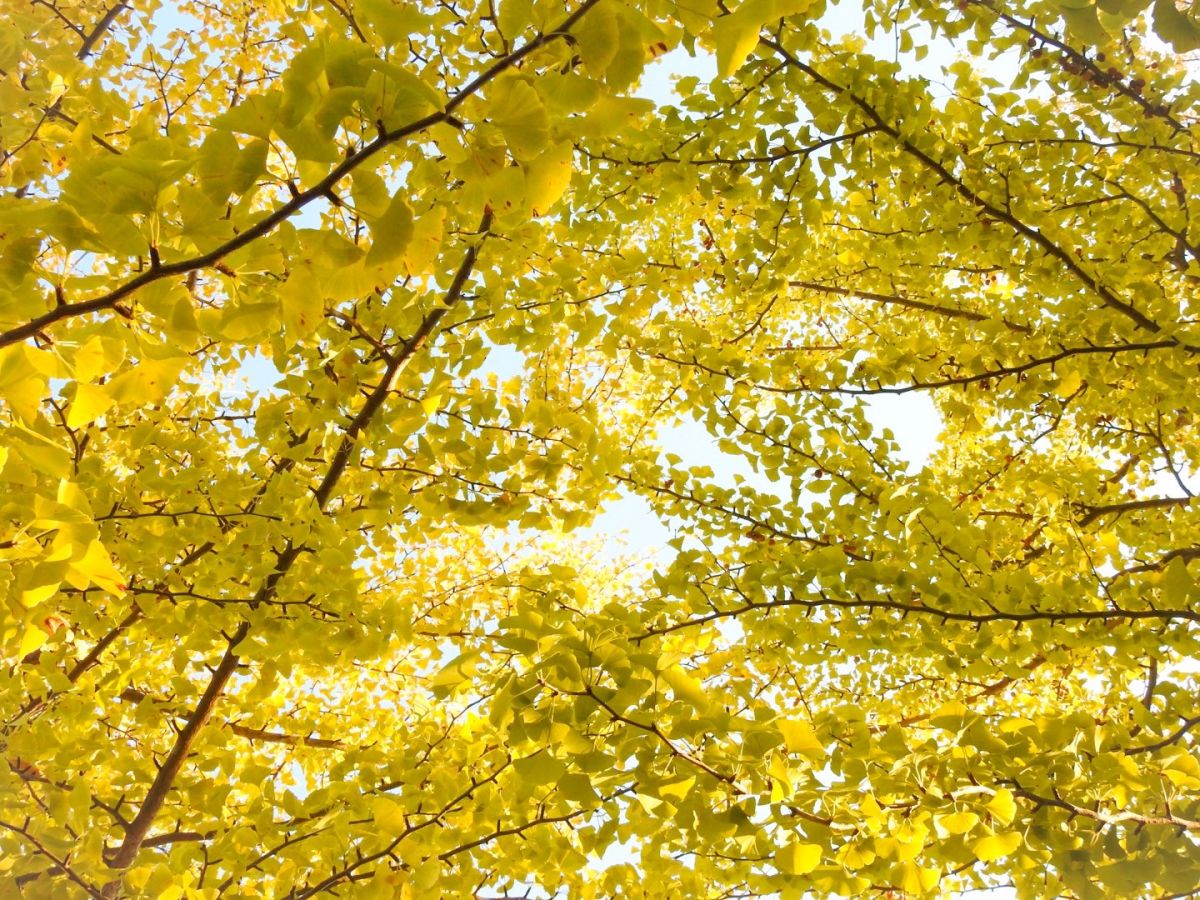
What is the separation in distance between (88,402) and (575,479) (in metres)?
1.70

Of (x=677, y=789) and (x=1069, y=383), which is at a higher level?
(x=1069, y=383)

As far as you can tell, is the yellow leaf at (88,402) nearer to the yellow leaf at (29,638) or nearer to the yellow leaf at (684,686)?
the yellow leaf at (29,638)

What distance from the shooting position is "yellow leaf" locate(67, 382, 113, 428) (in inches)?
40.8

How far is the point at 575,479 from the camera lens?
260 cm

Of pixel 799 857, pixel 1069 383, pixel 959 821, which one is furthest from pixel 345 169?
pixel 1069 383

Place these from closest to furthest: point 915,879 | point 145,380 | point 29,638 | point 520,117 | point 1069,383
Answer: point 520,117
point 145,380
point 29,638
point 915,879
point 1069,383

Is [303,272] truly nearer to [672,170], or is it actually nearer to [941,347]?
[672,170]

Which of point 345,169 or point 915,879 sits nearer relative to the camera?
point 345,169

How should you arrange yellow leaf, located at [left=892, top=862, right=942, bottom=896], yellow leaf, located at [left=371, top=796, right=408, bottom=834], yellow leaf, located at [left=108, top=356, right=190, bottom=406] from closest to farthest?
yellow leaf, located at [left=108, top=356, right=190, bottom=406], yellow leaf, located at [left=892, top=862, right=942, bottom=896], yellow leaf, located at [left=371, top=796, right=408, bottom=834]

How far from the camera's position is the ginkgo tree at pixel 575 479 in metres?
1.00

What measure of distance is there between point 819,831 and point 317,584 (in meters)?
1.74

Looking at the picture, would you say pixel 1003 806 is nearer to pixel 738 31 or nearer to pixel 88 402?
pixel 738 31

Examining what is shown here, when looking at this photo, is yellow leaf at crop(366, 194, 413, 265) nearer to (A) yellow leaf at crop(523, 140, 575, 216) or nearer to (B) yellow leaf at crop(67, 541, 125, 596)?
(A) yellow leaf at crop(523, 140, 575, 216)

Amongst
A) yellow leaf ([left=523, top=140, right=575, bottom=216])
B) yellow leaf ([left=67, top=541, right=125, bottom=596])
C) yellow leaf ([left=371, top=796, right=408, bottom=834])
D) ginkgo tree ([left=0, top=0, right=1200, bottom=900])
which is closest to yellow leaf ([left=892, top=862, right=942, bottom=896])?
ginkgo tree ([left=0, top=0, right=1200, bottom=900])
